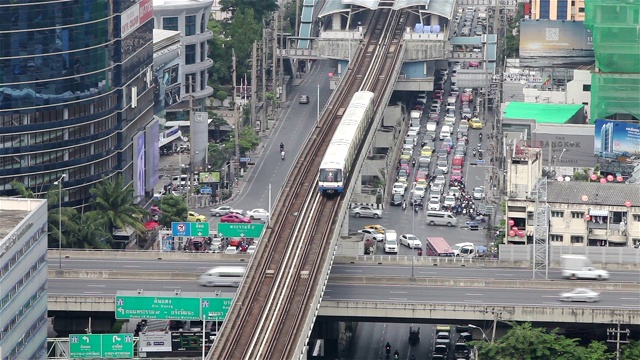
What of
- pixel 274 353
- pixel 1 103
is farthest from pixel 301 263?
pixel 1 103

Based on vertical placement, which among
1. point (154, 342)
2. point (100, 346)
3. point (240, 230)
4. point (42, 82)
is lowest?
point (154, 342)

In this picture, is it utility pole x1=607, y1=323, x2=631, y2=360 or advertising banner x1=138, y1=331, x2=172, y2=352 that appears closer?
advertising banner x1=138, y1=331, x2=172, y2=352


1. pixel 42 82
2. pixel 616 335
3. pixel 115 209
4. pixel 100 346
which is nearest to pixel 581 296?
pixel 616 335

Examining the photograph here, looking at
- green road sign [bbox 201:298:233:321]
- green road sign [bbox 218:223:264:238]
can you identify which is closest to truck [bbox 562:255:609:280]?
green road sign [bbox 218:223:264:238]

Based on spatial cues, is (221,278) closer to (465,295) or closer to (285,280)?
(285,280)

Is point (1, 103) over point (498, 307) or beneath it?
over

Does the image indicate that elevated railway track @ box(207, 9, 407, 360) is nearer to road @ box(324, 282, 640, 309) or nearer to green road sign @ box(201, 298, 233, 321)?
green road sign @ box(201, 298, 233, 321)

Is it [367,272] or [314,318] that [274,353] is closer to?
[314,318]
